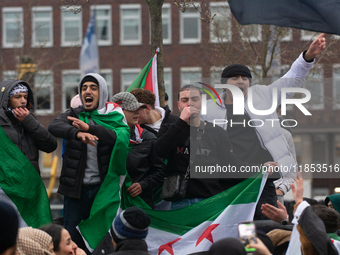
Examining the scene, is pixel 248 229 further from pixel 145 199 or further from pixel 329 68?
pixel 329 68

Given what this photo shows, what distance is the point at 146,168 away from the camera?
17.9 ft

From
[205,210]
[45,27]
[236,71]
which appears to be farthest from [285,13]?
[45,27]

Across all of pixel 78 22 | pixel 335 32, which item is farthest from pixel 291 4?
pixel 78 22

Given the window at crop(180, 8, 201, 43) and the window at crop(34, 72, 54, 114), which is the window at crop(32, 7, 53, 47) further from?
the window at crop(180, 8, 201, 43)

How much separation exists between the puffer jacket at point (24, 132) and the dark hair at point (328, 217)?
8.49 ft

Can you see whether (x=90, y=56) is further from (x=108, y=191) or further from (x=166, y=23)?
(x=166, y=23)

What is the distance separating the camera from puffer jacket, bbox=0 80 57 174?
521 cm

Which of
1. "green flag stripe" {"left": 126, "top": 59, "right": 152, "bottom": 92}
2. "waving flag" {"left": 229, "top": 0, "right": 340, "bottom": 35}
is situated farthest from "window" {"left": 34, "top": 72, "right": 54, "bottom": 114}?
"waving flag" {"left": 229, "top": 0, "right": 340, "bottom": 35}

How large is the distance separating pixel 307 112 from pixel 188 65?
23558 mm

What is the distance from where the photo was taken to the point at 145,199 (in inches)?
214

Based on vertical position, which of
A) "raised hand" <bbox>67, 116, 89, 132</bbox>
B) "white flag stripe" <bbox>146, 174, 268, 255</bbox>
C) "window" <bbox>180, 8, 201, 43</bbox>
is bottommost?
"white flag stripe" <bbox>146, 174, 268, 255</bbox>

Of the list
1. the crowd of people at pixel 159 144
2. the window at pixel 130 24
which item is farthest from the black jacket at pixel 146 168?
the window at pixel 130 24

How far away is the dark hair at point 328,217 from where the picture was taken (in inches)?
162

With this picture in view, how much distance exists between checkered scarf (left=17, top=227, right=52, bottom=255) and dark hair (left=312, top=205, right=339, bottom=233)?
6.35ft
